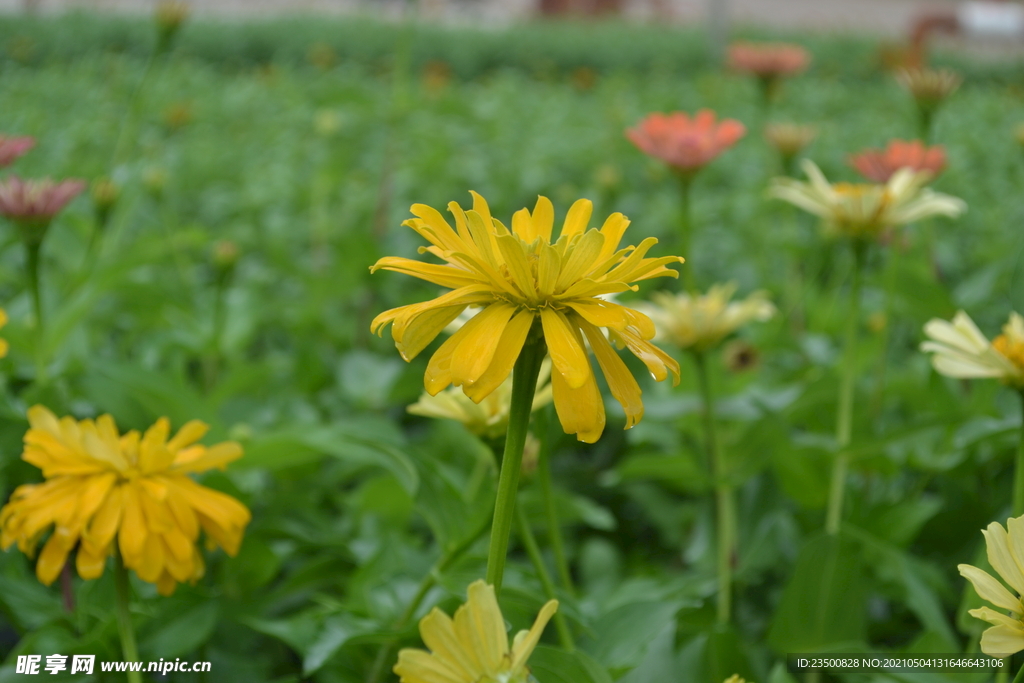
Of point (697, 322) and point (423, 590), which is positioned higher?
point (697, 322)

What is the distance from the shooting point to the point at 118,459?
61 cm

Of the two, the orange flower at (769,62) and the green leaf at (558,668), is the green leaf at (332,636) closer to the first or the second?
the green leaf at (558,668)

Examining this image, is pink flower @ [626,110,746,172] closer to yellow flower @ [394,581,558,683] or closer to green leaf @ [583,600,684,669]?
A: green leaf @ [583,600,684,669]

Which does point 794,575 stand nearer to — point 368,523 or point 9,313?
point 368,523

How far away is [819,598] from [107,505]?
580mm

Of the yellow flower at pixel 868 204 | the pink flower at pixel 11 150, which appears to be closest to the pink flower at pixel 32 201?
the pink flower at pixel 11 150

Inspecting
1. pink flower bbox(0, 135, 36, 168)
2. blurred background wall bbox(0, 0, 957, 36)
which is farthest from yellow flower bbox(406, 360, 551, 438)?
blurred background wall bbox(0, 0, 957, 36)

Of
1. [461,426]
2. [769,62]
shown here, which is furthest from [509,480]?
[769,62]

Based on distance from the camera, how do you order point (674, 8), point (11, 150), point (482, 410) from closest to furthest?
1. point (482, 410)
2. point (11, 150)
3. point (674, 8)

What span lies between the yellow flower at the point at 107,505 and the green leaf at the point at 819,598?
1.56ft

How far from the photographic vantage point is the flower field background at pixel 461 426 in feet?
2.32

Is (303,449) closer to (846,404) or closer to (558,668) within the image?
(558,668)

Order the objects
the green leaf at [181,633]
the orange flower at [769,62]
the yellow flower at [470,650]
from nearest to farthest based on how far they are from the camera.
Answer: the yellow flower at [470,650] < the green leaf at [181,633] < the orange flower at [769,62]

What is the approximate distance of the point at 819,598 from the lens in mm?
783
